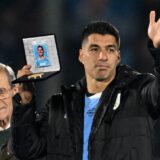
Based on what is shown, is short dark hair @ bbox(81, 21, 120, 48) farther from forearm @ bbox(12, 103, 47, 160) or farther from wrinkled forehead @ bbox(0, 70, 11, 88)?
wrinkled forehead @ bbox(0, 70, 11, 88)

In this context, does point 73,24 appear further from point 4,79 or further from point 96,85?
point 96,85

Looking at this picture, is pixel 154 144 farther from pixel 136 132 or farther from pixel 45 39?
pixel 45 39

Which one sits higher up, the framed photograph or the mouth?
the framed photograph

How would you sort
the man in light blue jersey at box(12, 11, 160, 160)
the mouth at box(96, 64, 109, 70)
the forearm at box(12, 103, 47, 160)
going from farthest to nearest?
the forearm at box(12, 103, 47, 160) → the mouth at box(96, 64, 109, 70) → the man in light blue jersey at box(12, 11, 160, 160)

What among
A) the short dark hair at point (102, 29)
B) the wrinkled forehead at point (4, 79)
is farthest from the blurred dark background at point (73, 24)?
the short dark hair at point (102, 29)

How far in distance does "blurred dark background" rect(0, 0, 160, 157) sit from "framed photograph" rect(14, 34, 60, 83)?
135 cm

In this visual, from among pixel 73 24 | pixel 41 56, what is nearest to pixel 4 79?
pixel 41 56

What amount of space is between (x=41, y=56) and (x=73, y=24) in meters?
1.70

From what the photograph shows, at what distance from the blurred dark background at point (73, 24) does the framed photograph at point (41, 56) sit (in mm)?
1352

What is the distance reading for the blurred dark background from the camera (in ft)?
Answer: 12.4

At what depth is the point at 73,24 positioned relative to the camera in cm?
398

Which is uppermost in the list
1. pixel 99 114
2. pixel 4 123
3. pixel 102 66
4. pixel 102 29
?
pixel 102 29

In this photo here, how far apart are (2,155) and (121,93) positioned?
67 cm

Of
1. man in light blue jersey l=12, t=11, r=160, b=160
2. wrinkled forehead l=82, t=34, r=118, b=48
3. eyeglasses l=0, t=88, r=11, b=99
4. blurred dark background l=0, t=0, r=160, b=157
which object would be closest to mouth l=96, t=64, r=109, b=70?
man in light blue jersey l=12, t=11, r=160, b=160
